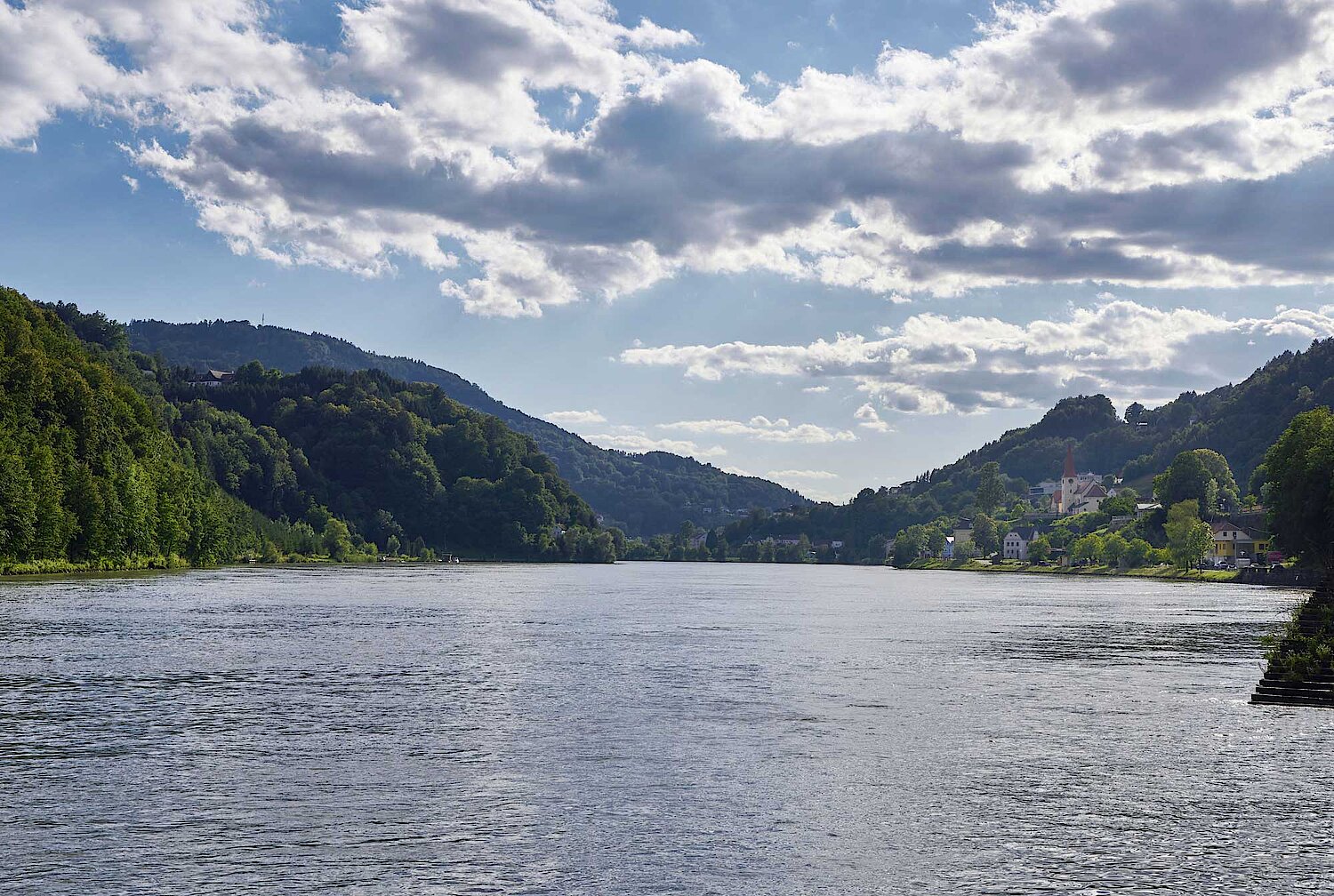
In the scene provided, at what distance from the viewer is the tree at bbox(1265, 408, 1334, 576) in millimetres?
134125

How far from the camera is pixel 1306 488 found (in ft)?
447

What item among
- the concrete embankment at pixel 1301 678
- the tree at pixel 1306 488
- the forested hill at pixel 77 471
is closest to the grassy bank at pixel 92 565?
the forested hill at pixel 77 471

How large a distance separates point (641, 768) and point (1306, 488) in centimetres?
12452

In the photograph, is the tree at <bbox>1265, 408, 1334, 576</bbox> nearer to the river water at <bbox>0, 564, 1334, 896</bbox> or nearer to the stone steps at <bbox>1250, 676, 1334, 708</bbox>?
the river water at <bbox>0, 564, 1334, 896</bbox>

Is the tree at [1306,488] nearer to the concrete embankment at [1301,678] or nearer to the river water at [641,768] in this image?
the river water at [641,768]

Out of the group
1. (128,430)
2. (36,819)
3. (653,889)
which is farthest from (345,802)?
(128,430)

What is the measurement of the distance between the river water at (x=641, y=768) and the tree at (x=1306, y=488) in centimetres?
7344

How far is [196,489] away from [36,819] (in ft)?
586

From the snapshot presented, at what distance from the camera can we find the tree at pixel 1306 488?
134 m

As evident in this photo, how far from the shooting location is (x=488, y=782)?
3039 cm

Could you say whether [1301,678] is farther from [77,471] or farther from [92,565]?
[92,565]

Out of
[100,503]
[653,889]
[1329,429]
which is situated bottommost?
[653,889]

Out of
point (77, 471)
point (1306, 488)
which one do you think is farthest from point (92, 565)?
point (1306, 488)

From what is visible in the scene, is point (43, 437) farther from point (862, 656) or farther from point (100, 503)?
point (862, 656)
